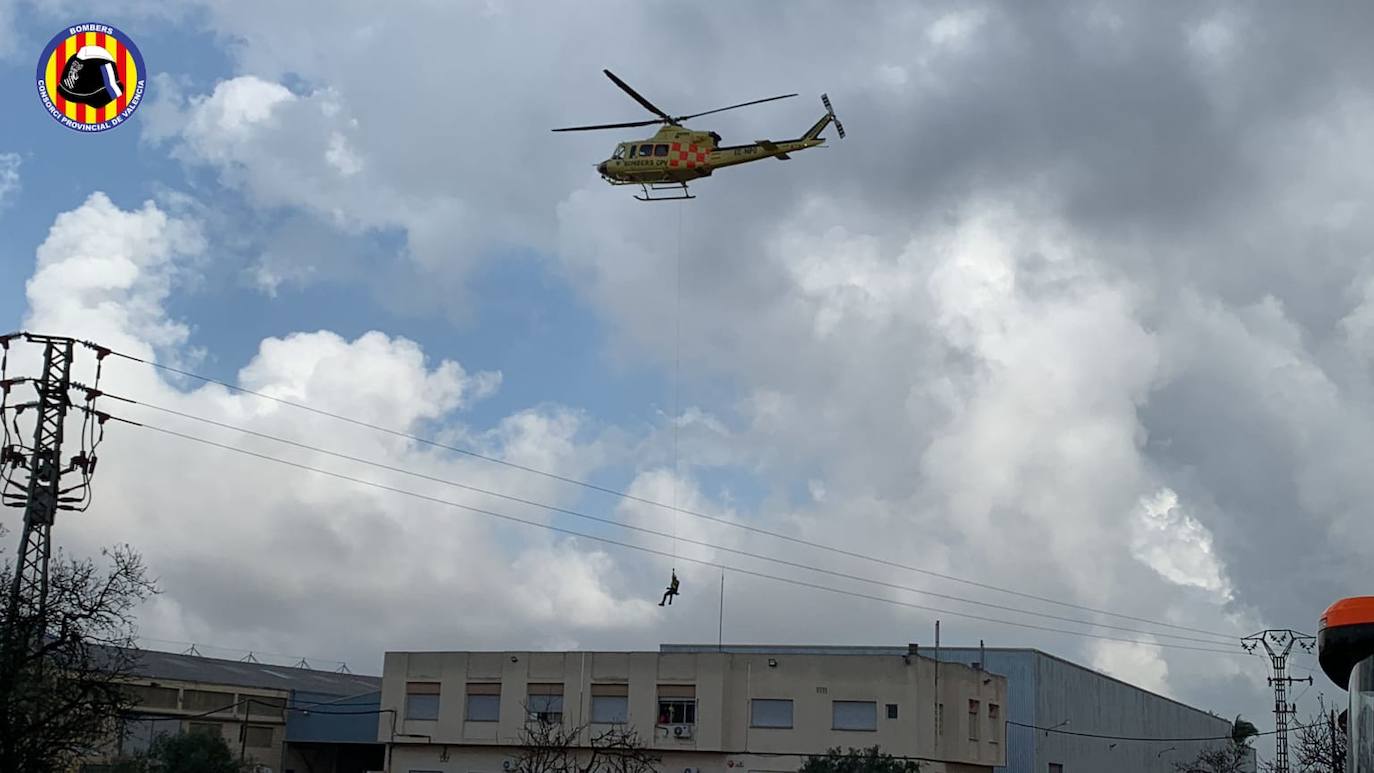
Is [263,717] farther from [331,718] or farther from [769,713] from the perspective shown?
[769,713]

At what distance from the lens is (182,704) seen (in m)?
72.8

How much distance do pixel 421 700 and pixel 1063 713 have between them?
36.0 m

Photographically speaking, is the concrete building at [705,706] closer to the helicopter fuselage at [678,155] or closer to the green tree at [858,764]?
the green tree at [858,764]

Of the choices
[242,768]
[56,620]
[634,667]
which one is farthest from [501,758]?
[56,620]

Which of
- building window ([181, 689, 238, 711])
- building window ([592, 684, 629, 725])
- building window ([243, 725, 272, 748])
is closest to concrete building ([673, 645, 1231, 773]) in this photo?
building window ([592, 684, 629, 725])

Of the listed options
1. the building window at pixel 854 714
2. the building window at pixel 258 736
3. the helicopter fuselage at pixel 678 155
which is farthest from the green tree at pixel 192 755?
the helicopter fuselage at pixel 678 155

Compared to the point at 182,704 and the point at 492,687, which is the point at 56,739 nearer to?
the point at 492,687

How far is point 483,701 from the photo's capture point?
6400 cm

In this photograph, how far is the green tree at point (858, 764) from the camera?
52.2 metres

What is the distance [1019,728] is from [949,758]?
16734mm

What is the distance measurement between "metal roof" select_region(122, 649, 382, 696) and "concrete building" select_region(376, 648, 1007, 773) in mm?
15190

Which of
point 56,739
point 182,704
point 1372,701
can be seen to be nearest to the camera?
point 1372,701

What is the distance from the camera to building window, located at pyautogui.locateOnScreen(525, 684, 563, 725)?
62094mm

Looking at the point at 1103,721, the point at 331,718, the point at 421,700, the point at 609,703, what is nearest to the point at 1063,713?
the point at 1103,721
